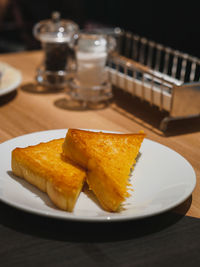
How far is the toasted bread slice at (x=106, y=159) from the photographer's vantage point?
0.53 meters

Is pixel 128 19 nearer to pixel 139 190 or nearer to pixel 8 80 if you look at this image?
pixel 8 80

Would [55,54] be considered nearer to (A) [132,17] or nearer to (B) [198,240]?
(B) [198,240]

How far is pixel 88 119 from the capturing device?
95 cm

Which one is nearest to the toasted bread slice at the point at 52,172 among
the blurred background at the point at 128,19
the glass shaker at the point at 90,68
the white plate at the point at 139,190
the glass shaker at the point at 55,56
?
the white plate at the point at 139,190

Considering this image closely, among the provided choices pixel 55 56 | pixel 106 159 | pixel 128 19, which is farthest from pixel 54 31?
pixel 128 19

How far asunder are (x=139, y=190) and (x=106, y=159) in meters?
0.07

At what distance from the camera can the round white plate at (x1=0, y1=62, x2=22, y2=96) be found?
40.5 inches

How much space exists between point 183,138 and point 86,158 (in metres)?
0.34

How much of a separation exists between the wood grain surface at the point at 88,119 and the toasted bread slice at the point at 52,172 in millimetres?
217

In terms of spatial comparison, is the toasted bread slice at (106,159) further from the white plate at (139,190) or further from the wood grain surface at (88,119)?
the wood grain surface at (88,119)

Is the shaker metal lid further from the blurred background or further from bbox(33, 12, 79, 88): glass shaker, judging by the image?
the blurred background

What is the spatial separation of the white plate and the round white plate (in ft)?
1.16

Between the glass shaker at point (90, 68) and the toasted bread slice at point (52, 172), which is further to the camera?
the glass shaker at point (90, 68)

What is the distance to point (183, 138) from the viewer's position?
2.80 feet
